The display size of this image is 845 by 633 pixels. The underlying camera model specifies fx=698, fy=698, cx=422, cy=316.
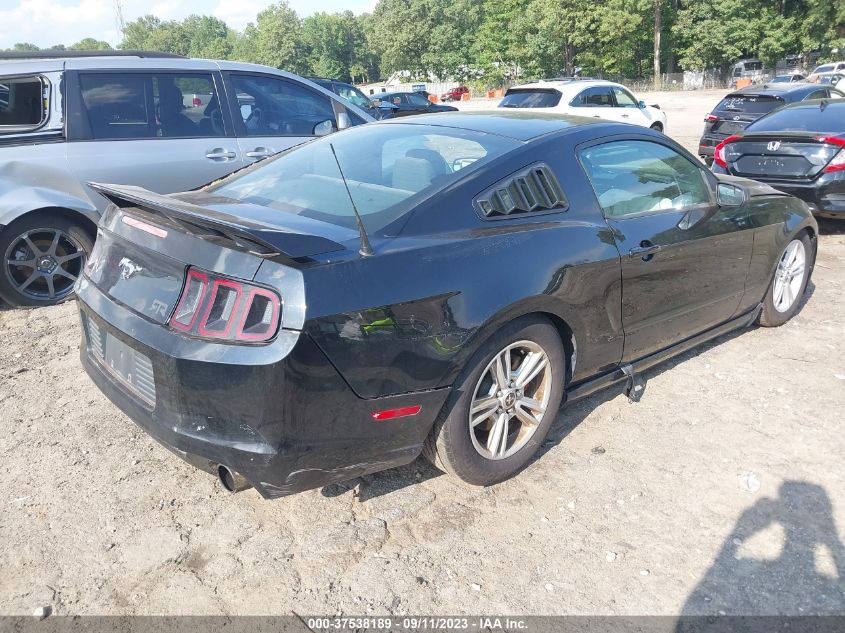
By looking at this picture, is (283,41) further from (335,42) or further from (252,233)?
(252,233)

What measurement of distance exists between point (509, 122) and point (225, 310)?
1.93 meters

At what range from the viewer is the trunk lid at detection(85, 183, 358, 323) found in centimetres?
236

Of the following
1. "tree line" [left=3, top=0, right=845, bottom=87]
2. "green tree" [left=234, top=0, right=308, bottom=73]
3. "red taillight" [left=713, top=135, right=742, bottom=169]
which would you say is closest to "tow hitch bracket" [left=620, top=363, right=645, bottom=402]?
"red taillight" [left=713, top=135, right=742, bottom=169]

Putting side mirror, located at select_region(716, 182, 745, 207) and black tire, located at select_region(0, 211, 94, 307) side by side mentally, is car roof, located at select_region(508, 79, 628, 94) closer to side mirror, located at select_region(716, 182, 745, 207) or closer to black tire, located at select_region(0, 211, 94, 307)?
side mirror, located at select_region(716, 182, 745, 207)

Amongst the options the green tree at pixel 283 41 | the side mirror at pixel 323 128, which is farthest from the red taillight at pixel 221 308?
the green tree at pixel 283 41

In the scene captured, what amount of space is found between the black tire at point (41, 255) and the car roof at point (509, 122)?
2936 millimetres

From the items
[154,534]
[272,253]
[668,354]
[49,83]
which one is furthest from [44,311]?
[668,354]

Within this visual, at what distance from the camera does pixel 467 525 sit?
9.48 feet

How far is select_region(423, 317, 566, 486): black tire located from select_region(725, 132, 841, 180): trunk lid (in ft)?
18.5

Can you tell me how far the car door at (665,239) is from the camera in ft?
11.5

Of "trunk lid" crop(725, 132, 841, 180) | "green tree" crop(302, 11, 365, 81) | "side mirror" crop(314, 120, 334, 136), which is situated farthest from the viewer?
"green tree" crop(302, 11, 365, 81)

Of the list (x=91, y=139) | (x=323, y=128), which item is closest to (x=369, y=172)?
(x=91, y=139)

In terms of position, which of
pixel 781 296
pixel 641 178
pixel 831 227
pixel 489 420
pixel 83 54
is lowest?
pixel 831 227

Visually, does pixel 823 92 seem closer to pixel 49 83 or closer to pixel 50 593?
pixel 49 83
